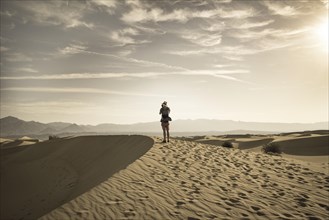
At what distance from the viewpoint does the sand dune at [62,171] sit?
1100 centimetres

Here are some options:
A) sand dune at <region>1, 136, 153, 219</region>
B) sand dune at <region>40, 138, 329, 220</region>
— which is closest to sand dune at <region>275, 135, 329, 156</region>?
sand dune at <region>40, 138, 329, 220</region>

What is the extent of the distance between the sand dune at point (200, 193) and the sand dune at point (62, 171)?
1.37m

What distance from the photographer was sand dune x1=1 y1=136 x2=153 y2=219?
11.0 m

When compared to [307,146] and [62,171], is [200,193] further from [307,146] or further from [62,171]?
[307,146]

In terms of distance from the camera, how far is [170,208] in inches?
294

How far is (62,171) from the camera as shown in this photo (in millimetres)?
16641

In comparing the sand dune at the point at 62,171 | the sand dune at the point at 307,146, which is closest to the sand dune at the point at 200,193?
the sand dune at the point at 62,171

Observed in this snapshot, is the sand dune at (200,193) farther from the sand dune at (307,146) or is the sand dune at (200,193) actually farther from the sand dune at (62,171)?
the sand dune at (307,146)

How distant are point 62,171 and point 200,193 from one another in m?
10.7

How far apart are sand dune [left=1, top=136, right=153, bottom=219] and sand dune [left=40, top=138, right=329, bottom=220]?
1.37 metres

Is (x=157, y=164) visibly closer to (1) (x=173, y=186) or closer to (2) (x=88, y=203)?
(1) (x=173, y=186)

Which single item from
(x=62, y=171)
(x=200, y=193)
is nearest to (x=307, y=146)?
(x=62, y=171)

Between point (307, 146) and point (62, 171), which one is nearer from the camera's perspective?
point (62, 171)

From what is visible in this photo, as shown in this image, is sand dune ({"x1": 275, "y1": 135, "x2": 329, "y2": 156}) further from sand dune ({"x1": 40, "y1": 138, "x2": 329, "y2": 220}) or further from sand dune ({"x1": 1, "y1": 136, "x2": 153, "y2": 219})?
sand dune ({"x1": 1, "y1": 136, "x2": 153, "y2": 219})
